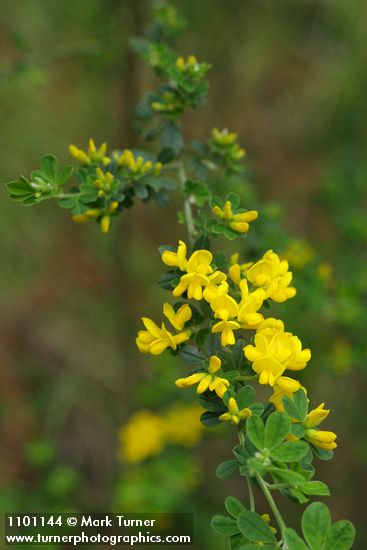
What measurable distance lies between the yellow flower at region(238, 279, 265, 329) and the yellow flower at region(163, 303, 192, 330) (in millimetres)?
88

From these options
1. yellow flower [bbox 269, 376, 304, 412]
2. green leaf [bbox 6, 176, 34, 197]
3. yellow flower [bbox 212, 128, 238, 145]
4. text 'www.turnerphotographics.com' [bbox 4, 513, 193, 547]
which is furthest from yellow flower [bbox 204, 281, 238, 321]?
text 'www.turnerphotographics.com' [bbox 4, 513, 193, 547]

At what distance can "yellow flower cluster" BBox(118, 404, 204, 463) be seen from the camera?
2.08 metres

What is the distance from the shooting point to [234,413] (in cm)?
76

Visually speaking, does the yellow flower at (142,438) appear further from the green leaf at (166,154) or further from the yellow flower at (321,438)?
the yellow flower at (321,438)

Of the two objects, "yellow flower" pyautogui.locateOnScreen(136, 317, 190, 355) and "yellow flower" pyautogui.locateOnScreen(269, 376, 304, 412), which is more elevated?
"yellow flower" pyautogui.locateOnScreen(136, 317, 190, 355)

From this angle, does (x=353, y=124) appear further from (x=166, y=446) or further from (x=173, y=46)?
(x=166, y=446)

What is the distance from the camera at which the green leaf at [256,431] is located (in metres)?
0.71

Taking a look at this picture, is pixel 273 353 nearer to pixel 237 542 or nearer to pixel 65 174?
pixel 237 542

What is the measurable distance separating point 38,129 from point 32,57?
4.67 feet

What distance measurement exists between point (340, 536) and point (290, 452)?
0.11 meters

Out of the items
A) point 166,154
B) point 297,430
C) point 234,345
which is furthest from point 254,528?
point 166,154

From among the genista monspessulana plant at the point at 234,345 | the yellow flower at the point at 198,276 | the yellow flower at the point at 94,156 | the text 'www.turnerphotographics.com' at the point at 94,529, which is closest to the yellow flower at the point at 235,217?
the genista monspessulana plant at the point at 234,345

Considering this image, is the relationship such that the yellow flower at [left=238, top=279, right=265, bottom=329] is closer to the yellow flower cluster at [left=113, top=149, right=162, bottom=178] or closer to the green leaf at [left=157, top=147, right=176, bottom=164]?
the yellow flower cluster at [left=113, top=149, right=162, bottom=178]

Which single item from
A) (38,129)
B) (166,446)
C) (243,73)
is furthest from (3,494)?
(243,73)
